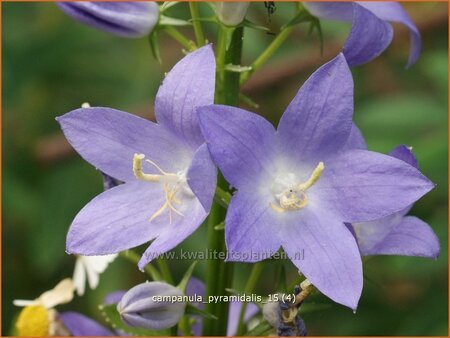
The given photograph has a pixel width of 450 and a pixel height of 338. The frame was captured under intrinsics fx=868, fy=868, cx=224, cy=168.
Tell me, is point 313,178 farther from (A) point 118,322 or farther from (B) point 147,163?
(A) point 118,322

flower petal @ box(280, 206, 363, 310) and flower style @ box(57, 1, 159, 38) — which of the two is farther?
flower style @ box(57, 1, 159, 38)

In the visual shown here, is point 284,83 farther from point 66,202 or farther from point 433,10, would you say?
point 66,202

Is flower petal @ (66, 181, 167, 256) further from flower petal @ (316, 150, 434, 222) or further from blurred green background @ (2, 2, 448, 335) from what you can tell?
blurred green background @ (2, 2, 448, 335)

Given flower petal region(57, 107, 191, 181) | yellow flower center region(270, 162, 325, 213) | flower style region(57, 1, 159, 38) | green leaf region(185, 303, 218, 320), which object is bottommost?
green leaf region(185, 303, 218, 320)

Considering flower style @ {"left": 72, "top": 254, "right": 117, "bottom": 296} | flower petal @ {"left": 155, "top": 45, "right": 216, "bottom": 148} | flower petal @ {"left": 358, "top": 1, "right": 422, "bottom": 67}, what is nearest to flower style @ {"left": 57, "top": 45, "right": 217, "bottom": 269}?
flower petal @ {"left": 155, "top": 45, "right": 216, "bottom": 148}

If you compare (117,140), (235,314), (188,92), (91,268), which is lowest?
(235,314)

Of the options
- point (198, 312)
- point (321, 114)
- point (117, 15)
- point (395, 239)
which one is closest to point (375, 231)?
point (395, 239)

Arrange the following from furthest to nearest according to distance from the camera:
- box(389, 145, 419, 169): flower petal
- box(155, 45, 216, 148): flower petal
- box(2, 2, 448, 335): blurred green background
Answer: box(2, 2, 448, 335): blurred green background
box(389, 145, 419, 169): flower petal
box(155, 45, 216, 148): flower petal
